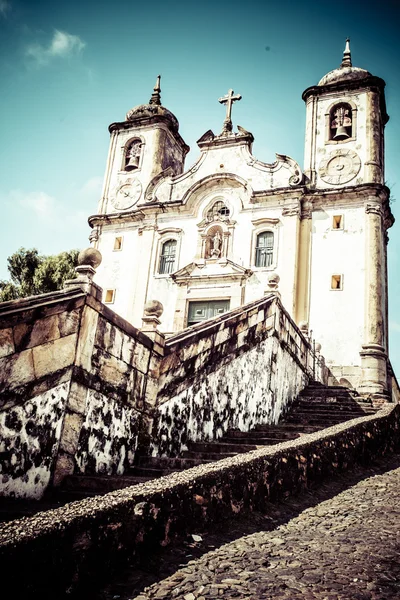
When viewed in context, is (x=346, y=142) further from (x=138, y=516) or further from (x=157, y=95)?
(x=138, y=516)

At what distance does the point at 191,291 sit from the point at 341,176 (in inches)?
263

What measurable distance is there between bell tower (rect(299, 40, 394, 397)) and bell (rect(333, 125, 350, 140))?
0.04 m

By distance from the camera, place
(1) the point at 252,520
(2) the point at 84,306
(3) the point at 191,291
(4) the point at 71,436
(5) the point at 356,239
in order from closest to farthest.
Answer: (1) the point at 252,520 < (4) the point at 71,436 < (2) the point at 84,306 < (5) the point at 356,239 < (3) the point at 191,291

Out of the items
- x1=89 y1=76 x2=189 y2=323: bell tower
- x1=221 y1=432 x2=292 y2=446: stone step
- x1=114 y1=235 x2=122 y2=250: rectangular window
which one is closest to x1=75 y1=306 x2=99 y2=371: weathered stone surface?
x1=221 y1=432 x2=292 y2=446: stone step

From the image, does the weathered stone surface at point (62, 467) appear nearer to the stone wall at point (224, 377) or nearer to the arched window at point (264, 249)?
the stone wall at point (224, 377)

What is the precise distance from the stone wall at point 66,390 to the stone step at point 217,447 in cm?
89

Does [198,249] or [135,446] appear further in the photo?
[198,249]

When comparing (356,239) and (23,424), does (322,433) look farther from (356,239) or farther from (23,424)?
(356,239)

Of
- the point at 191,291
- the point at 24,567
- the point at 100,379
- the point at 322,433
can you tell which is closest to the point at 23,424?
the point at 100,379

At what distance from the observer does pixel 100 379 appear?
5.40m

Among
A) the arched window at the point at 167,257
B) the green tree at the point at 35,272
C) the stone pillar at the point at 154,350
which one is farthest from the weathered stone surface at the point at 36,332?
the green tree at the point at 35,272

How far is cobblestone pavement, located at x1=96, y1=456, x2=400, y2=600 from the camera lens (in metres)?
3.01

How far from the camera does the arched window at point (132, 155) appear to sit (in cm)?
2138

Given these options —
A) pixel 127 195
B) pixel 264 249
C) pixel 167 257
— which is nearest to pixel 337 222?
pixel 264 249
